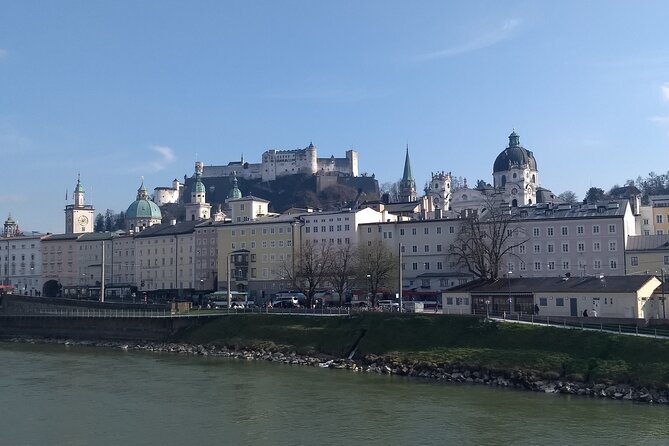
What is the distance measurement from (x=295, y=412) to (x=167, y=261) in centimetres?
6800

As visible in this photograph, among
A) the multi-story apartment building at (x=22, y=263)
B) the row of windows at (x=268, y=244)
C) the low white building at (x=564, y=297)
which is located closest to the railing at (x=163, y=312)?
the low white building at (x=564, y=297)

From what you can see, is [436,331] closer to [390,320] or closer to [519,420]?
[390,320]

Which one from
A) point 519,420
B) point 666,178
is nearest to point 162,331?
point 519,420

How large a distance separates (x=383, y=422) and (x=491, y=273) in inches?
1211

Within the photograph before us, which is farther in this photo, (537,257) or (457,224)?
(457,224)

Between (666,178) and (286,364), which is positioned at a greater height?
(666,178)

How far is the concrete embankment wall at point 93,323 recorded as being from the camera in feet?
200

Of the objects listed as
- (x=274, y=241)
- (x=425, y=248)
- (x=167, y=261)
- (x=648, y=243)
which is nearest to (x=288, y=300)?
(x=274, y=241)

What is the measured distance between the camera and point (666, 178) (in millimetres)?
141750

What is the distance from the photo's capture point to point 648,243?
6531 centimetres

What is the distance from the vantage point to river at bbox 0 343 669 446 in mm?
27031

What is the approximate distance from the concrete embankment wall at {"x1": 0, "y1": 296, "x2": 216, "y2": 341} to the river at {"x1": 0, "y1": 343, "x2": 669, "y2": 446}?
1734 cm

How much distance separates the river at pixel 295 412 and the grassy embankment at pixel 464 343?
2.95 m

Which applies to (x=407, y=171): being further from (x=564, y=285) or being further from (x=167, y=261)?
(x=564, y=285)
